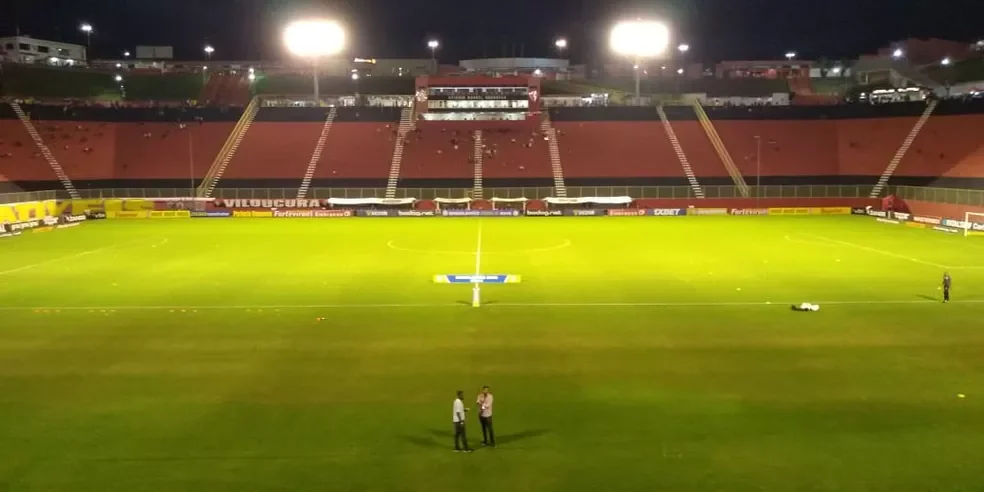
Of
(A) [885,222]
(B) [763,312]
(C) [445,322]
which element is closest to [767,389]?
(B) [763,312]

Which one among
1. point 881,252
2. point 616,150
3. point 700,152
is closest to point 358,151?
point 616,150

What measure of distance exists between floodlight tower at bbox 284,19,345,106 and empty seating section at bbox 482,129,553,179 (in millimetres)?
18991

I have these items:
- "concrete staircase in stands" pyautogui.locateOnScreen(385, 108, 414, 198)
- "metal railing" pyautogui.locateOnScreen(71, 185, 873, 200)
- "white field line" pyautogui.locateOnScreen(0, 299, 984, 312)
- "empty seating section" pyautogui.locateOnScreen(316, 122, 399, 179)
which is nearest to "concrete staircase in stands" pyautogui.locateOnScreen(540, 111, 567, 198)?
"metal railing" pyautogui.locateOnScreen(71, 185, 873, 200)

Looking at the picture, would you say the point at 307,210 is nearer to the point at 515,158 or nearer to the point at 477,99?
the point at 515,158

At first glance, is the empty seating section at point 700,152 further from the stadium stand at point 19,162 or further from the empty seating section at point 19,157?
the empty seating section at point 19,157

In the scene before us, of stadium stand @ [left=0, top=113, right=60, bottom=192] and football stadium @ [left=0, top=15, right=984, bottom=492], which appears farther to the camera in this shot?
stadium stand @ [left=0, top=113, right=60, bottom=192]

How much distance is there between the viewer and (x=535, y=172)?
77.8m

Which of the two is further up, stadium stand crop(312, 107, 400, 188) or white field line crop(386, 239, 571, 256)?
stadium stand crop(312, 107, 400, 188)

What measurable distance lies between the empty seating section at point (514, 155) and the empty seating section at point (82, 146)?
38394mm

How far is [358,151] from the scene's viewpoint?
264 feet

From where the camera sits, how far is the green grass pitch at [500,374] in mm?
13938

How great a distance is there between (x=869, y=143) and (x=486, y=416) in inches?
2975

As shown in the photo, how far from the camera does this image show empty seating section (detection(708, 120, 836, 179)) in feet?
254

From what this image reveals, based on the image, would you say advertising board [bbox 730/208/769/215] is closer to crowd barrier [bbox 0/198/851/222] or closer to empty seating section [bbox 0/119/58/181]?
crowd barrier [bbox 0/198/851/222]
